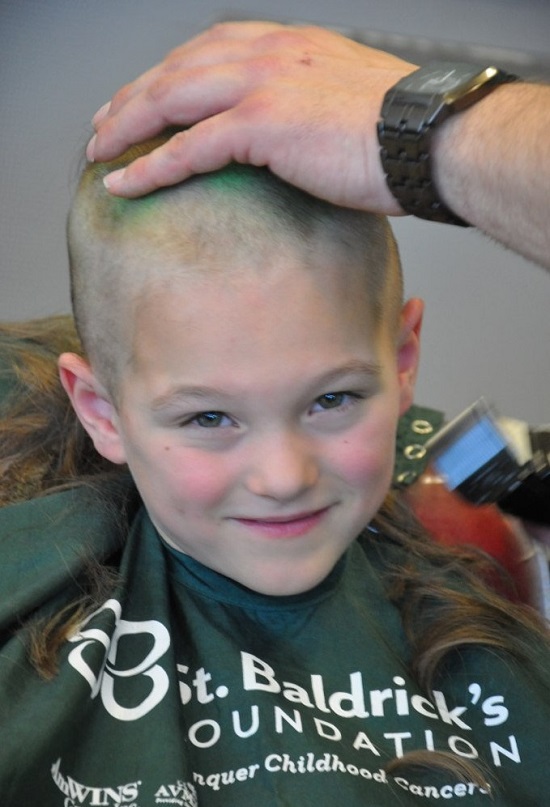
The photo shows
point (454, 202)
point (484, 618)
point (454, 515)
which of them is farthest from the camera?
point (454, 515)

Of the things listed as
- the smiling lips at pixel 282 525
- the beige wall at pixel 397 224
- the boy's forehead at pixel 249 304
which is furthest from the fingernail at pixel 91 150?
the beige wall at pixel 397 224

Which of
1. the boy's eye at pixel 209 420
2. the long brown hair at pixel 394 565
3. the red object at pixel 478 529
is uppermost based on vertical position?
the boy's eye at pixel 209 420

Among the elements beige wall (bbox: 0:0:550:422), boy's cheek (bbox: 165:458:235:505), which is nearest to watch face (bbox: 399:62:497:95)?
boy's cheek (bbox: 165:458:235:505)

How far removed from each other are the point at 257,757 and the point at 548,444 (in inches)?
17.1

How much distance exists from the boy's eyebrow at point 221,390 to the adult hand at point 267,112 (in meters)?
0.15

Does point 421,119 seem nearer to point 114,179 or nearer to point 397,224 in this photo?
point 114,179

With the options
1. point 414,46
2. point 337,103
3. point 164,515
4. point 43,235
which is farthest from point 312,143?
point 414,46

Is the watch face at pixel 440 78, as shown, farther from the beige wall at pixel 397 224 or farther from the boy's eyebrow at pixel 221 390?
the beige wall at pixel 397 224

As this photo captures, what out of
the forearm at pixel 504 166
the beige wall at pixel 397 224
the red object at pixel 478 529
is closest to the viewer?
the forearm at pixel 504 166

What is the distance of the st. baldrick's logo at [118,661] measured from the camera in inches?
40.4

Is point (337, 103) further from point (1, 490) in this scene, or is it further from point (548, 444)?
point (1, 490)

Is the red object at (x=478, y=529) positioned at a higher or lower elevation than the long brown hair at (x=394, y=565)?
lower

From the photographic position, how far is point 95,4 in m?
2.48

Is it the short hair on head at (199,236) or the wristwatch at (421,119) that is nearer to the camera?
the wristwatch at (421,119)
